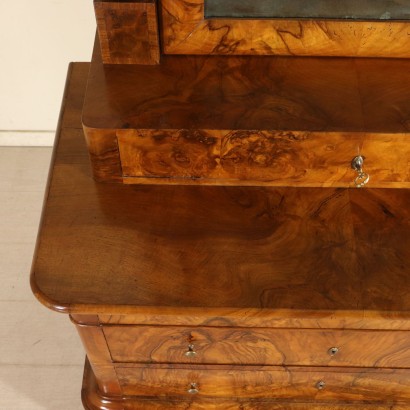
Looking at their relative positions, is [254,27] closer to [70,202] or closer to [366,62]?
[366,62]

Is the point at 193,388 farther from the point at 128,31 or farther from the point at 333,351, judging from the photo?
the point at 128,31

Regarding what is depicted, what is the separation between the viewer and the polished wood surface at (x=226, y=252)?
88 centimetres

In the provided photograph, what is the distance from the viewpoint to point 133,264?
923 mm

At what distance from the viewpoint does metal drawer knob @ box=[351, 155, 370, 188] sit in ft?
3.08

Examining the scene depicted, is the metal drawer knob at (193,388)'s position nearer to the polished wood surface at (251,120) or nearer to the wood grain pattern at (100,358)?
the wood grain pattern at (100,358)

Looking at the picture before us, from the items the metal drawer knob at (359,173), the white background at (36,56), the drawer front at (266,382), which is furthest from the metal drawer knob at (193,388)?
the white background at (36,56)

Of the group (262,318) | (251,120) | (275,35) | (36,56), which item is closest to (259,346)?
(262,318)

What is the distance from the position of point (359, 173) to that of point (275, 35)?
0.26 meters

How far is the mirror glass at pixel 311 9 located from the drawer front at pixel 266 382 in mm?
627

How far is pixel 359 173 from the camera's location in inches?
38.0

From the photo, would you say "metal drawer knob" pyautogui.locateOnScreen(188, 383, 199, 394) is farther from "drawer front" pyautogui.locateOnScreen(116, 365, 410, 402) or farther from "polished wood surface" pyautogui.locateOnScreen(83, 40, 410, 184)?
"polished wood surface" pyautogui.locateOnScreen(83, 40, 410, 184)

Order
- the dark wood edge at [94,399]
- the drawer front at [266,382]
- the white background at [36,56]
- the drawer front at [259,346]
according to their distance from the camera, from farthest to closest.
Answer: the white background at [36,56], the dark wood edge at [94,399], the drawer front at [266,382], the drawer front at [259,346]

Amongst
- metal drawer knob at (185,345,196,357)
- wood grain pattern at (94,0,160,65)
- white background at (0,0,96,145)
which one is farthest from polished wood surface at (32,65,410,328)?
white background at (0,0,96,145)

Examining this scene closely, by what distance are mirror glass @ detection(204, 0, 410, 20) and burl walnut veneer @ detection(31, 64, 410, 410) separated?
3.3 inches
